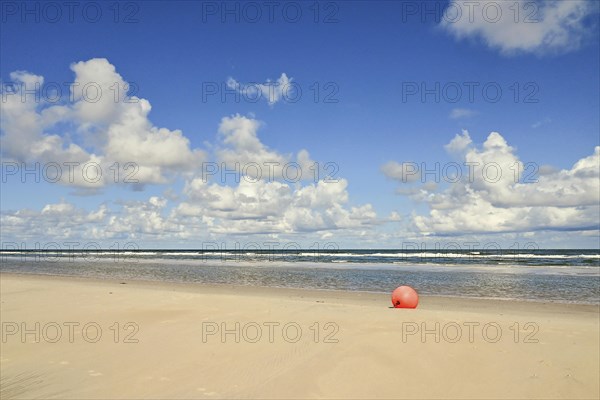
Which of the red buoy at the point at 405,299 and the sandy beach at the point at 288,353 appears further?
the red buoy at the point at 405,299

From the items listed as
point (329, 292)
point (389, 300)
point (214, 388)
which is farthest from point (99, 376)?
point (329, 292)

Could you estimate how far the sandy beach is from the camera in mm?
6281

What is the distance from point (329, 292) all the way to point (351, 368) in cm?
1277

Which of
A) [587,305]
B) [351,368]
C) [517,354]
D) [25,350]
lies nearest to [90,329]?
[25,350]

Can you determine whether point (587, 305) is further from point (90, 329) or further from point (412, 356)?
point (90, 329)

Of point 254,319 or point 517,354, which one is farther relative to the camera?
point 254,319

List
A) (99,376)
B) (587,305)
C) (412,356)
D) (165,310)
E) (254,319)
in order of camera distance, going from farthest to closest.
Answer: (587,305), (165,310), (254,319), (412,356), (99,376)

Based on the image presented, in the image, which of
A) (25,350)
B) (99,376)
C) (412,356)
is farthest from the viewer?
(25,350)

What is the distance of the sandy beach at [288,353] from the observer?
6281mm

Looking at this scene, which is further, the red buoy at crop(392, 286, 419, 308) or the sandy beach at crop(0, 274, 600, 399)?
the red buoy at crop(392, 286, 419, 308)

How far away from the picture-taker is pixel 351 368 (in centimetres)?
706

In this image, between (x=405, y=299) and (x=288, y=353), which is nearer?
(x=288, y=353)

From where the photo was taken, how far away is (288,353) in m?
7.98

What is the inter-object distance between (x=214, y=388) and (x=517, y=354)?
557 cm
